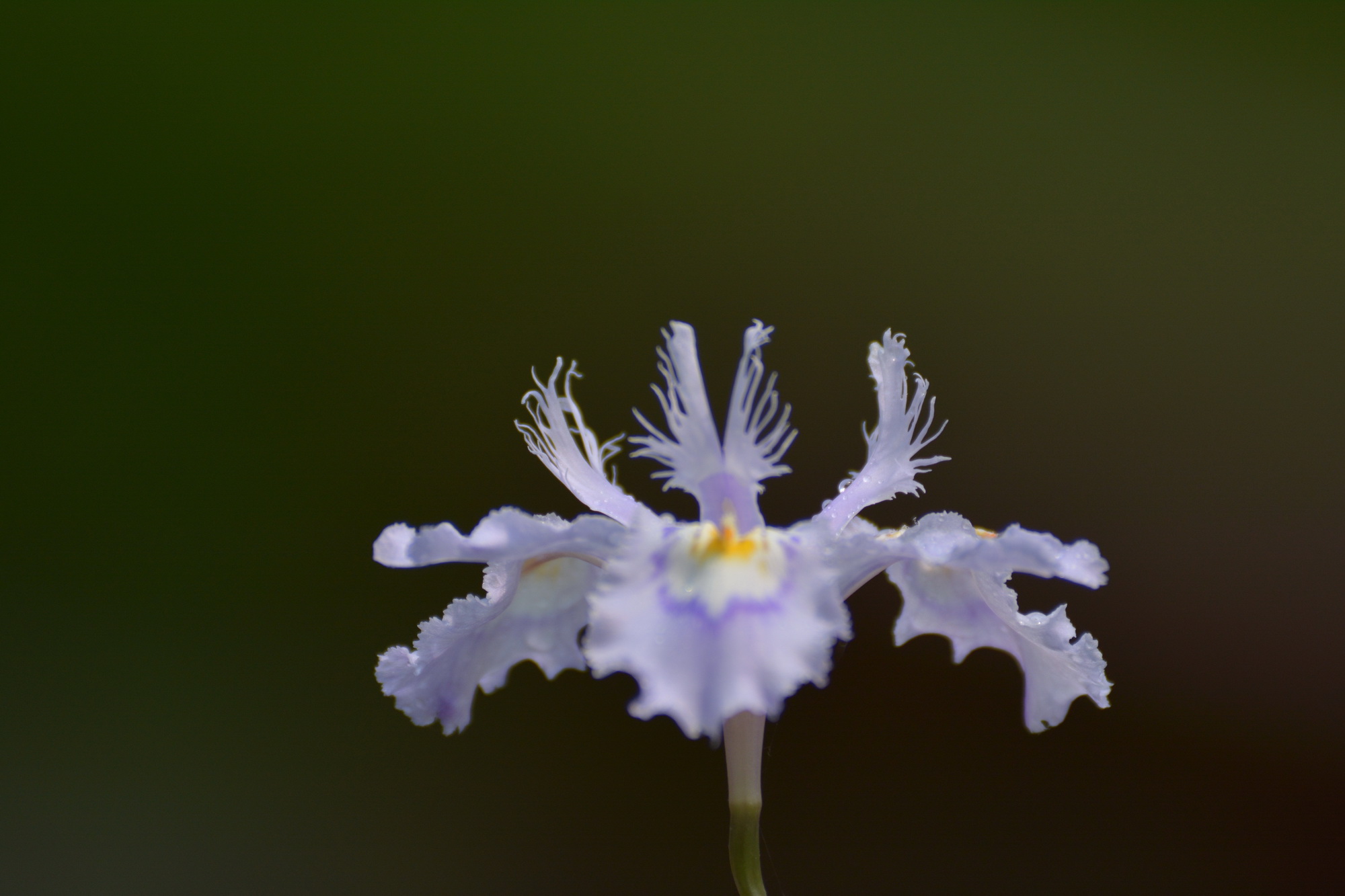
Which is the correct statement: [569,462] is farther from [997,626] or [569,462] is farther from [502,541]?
[997,626]

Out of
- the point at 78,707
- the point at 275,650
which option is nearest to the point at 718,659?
the point at 275,650

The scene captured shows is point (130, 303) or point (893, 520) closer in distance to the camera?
point (893, 520)

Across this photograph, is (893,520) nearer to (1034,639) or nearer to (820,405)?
(820,405)

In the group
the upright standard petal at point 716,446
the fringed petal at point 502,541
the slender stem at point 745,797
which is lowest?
the slender stem at point 745,797

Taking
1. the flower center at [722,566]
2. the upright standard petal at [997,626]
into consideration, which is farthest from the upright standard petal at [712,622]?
the upright standard petal at [997,626]

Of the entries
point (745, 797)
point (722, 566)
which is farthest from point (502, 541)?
point (745, 797)

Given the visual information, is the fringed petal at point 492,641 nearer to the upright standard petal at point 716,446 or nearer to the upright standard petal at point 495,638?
the upright standard petal at point 495,638

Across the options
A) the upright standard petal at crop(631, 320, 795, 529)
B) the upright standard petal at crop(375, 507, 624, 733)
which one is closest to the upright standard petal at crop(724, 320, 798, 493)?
the upright standard petal at crop(631, 320, 795, 529)

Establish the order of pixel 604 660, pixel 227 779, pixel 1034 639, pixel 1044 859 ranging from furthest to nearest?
pixel 227 779, pixel 1044 859, pixel 1034 639, pixel 604 660
